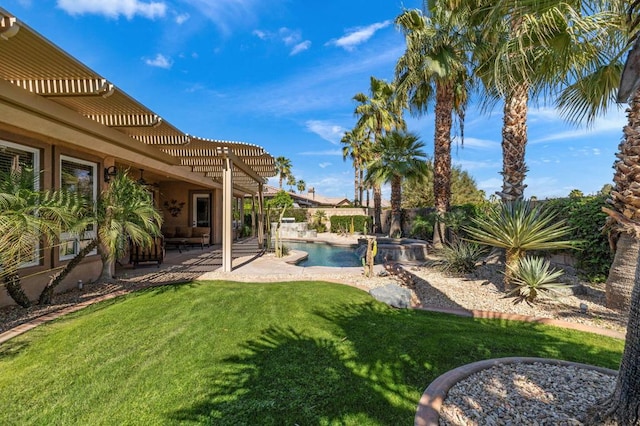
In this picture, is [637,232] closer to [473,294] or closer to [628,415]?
[473,294]

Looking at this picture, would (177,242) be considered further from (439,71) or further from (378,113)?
(378,113)

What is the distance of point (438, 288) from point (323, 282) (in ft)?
9.29

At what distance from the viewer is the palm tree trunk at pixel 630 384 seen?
2002mm

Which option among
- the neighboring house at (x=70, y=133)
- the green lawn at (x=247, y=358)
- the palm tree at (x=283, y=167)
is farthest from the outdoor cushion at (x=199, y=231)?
the palm tree at (x=283, y=167)

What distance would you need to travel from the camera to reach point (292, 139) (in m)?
31.0

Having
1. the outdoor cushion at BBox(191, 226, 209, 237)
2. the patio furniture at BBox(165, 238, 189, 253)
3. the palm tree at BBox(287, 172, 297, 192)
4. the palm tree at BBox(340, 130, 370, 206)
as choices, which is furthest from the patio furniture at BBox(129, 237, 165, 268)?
the palm tree at BBox(287, 172, 297, 192)

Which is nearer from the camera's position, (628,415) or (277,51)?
(628,415)

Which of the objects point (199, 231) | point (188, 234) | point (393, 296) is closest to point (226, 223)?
point (393, 296)

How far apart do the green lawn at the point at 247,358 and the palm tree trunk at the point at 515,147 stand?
16.2ft

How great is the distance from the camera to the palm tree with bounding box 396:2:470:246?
11.9 metres

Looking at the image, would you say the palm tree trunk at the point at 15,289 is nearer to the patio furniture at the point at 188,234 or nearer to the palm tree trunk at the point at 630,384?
the palm tree trunk at the point at 630,384

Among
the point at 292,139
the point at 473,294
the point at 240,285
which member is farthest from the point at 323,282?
the point at 292,139

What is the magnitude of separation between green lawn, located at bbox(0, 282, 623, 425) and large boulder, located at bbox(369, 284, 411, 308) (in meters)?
0.42

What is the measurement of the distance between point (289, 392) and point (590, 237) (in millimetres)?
8231
